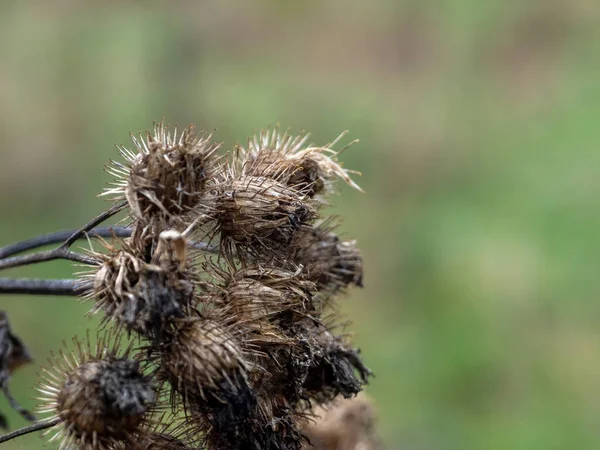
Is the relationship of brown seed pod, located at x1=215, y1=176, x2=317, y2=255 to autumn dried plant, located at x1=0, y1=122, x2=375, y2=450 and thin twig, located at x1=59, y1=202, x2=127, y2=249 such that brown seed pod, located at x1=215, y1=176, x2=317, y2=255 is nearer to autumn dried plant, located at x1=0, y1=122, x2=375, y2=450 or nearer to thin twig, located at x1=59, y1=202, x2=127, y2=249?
autumn dried plant, located at x1=0, y1=122, x2=375, y2=450

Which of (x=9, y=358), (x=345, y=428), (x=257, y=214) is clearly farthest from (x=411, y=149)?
(x=257, y=214)

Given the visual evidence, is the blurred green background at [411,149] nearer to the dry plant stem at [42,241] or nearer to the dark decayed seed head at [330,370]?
the dry plant stem at [42,241]

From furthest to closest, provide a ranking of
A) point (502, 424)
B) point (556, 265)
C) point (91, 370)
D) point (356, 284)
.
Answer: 1. point (556, 265)
2. point (502, 424)
3. point (356, 284)
4. point (91, 370)

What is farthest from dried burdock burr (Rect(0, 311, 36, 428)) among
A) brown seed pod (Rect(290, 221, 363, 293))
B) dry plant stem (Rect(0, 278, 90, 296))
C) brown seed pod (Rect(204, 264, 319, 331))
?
brown seed pod (Rect(290, 221, 363, 293))

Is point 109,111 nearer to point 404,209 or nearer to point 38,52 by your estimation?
point 38,52

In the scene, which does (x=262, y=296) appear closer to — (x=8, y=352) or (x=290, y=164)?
(x=290, y=164)

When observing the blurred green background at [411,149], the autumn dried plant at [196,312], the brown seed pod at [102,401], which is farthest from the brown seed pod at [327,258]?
the blurred green background at [411,149]

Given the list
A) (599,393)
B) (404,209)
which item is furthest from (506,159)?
(599,393)
